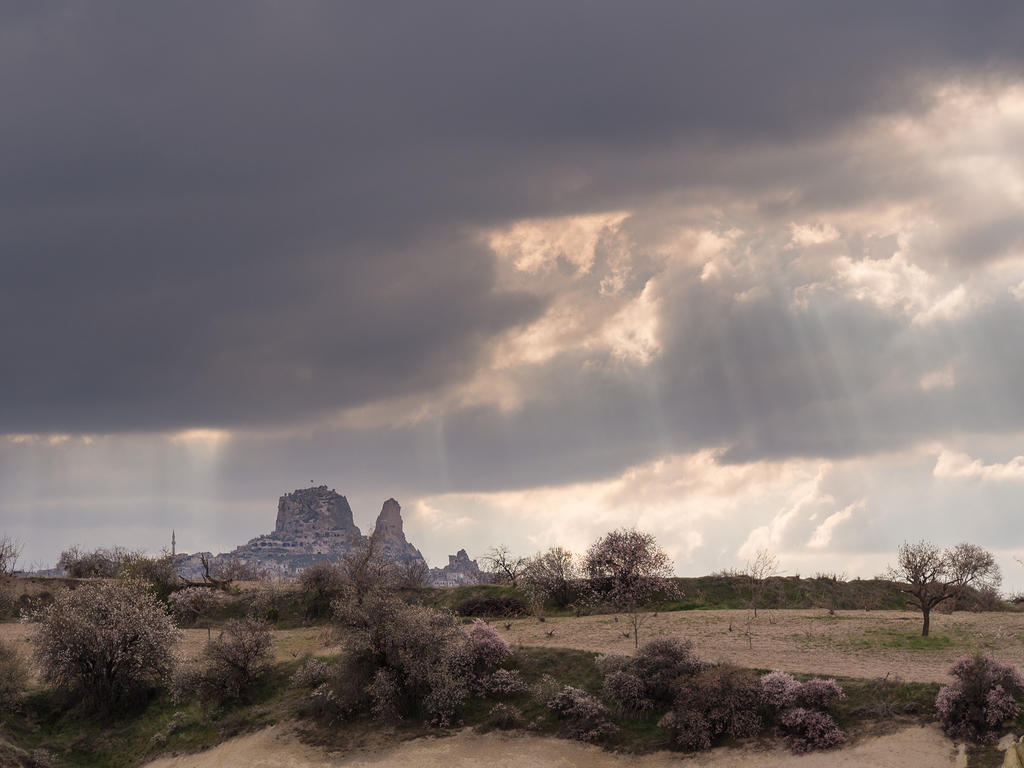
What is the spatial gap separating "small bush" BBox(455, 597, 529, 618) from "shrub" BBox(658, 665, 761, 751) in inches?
1230

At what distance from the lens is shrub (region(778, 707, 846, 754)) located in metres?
41.7

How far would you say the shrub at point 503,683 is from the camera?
52.5 meters

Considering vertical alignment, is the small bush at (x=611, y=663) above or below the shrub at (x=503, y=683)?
above

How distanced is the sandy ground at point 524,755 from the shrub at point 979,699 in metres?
1.10

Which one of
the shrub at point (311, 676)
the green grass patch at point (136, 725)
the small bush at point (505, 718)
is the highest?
the shrub at point (311, 676)

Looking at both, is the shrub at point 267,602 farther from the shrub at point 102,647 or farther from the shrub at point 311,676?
the shrub at point 311,676

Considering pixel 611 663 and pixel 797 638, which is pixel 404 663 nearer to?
pixel 611 663

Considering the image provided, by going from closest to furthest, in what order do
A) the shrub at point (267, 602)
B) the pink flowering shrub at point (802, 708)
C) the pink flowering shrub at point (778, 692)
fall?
the pink flowering shrub at point (802, 708) → the pink flowering shrub at point (778, 692) → the shrub at point (267, 602)

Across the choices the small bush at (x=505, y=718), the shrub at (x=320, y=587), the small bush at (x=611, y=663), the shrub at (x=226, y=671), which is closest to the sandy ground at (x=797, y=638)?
the small bush at (x=611, y=663)

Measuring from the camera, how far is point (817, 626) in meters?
61.0

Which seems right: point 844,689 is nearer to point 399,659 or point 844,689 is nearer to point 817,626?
point 817,626

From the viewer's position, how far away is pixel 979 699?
1603 inches

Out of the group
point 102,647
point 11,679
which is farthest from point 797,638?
point 11,679

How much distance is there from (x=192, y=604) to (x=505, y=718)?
46967mm
